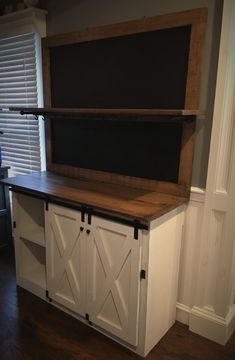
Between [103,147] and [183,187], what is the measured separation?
2.43 feet

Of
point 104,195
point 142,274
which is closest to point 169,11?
point 104,195

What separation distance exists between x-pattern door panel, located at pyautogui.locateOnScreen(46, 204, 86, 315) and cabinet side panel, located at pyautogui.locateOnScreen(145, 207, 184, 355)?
0.50 meters

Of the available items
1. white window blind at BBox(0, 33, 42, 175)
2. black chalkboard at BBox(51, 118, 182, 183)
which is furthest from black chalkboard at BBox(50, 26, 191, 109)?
white window blind at BBox(0, 33, 42, 175)

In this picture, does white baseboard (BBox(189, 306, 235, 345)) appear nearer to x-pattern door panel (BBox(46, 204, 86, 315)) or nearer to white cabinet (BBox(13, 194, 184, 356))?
white cabinet (BBox(13, 194, 184, 356))

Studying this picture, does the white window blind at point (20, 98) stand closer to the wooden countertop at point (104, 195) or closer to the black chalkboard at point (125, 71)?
the black chalkboard at point (125, 71)

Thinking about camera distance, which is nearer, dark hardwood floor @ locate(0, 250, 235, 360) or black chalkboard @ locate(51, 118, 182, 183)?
dark hardwood floor @ locate(0, 250, 235, 360)

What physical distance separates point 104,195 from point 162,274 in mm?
638

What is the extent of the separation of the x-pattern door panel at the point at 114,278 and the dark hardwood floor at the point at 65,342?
0.13m

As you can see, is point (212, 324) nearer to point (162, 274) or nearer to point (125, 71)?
point (162, 274)

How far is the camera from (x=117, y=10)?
6.90 ft

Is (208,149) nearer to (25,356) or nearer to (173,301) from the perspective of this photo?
(173,301)

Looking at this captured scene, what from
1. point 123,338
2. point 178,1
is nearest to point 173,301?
point 123,338

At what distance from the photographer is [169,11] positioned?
1866 mm

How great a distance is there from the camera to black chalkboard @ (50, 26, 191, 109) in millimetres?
1885
